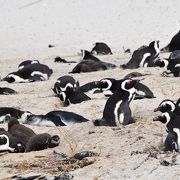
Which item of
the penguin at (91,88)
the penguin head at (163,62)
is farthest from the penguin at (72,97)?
the penguin head at (163,62)

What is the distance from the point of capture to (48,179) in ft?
17.1

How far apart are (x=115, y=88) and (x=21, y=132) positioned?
2471mm

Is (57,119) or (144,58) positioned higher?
(144,58)

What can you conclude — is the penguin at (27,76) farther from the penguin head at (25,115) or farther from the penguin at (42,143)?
the penguin at (42,143)

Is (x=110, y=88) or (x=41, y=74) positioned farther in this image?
(x=41, y=74)

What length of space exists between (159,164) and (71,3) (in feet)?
53.1

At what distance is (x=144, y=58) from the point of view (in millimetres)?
12211

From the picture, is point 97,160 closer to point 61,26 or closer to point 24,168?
point 24,168

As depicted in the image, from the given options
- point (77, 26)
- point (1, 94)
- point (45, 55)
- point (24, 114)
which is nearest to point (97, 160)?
point (24, 114)

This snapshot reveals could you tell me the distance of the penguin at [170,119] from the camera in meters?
6.05

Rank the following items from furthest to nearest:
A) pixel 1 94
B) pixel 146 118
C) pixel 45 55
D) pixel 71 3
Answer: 1. pixel 71 3
2. pixel 45 55
3. pixel 1 94
4. pixel 146 118

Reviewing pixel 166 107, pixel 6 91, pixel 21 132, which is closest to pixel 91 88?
pixel 6 91

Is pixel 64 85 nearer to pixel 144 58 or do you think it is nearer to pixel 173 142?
pixel 144 58

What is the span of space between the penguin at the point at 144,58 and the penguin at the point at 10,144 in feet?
17.9
